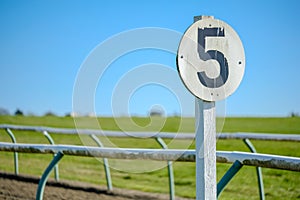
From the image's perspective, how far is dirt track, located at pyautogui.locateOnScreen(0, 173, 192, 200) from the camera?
6.65 meters

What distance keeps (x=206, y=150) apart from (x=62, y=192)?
457 centimetres

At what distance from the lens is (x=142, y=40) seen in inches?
127

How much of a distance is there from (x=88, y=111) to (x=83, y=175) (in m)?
7.14

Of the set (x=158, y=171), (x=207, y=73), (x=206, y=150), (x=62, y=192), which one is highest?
(x=207, y=73)

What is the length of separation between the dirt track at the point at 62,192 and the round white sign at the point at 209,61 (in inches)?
159

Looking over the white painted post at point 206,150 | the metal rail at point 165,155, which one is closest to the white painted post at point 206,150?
the white painted post at point 206,150

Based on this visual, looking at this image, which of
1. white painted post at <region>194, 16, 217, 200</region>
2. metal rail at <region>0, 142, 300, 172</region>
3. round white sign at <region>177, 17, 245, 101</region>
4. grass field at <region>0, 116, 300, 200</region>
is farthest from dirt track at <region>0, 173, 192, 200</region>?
round white sign at <region>177, 17, 245, 101</region>

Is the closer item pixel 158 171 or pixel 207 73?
pixel 207 73

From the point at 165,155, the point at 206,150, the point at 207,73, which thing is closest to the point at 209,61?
the point at 207,73

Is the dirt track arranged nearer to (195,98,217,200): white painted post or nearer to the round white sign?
(195,98,217,200): white painted post

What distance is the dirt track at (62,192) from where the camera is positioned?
21.8ft

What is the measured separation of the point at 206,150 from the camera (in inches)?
114

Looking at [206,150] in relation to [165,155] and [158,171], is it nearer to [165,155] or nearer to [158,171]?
[165,155]

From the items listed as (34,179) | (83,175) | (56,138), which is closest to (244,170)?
(83,175)
